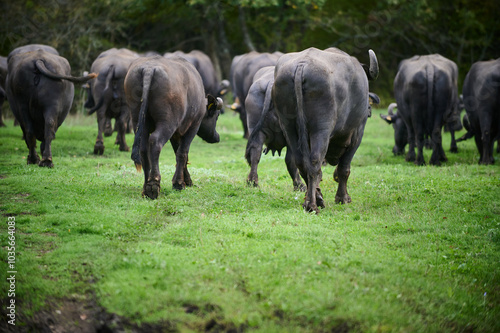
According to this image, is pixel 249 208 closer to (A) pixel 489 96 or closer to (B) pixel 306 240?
(B) pixel 306 240

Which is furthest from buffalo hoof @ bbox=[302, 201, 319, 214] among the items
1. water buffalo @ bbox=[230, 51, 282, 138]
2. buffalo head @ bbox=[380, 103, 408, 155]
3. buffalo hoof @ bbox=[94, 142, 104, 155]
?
water buffalo @ bbox=[230, 51, 282, 138]

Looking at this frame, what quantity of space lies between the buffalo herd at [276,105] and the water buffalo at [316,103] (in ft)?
0.04

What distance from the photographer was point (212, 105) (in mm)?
10570

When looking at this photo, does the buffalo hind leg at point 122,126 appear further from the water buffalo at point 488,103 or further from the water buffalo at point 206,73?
the water buffalo at point 488,103

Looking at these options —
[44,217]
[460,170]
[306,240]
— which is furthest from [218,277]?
[460,170]

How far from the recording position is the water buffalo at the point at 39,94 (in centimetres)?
1100

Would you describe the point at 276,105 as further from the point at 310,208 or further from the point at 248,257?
the point at 248,257

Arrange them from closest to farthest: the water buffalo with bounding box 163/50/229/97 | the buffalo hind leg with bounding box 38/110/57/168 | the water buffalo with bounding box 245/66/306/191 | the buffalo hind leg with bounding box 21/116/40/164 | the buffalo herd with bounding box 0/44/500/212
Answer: the buffalo herd with bounding box 0/44/500/212, the water buffalo with bounding box 245/66/306/191, the buffalo hind leg with bounding box 38/110/57/168, the buffalo hind leg with bounding box 21/116/40/164, the water buffalo with bounding box 163/50/229/97

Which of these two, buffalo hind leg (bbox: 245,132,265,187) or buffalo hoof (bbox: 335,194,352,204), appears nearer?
buffalo hoof (bbox: 335,194,352,204)

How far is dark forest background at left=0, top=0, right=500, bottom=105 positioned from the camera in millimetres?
27781

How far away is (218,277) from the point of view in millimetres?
5371

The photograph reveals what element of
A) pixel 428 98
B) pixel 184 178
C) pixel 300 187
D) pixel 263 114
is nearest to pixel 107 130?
pixel 184 178

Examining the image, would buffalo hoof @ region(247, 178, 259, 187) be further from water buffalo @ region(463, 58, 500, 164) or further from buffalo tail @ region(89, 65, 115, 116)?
water buffalo @ region(463, 58, 500, 164)

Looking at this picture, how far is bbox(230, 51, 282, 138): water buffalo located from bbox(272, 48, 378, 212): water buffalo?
919 cm
